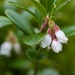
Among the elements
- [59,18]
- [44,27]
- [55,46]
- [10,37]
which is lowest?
[55,46]

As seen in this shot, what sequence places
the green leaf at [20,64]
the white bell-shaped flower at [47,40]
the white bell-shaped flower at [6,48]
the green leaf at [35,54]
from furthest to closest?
the green leaf at [20,64] < the white bell-shaped flower at [6,48] < the green leaf at [35,54] < the white bell-shaped flower at [47,40]

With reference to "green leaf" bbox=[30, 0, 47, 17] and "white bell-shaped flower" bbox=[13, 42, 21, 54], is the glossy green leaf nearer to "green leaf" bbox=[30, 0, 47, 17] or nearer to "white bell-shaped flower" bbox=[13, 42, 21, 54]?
"green leaf" bbox=[30, 0, 47, 17]

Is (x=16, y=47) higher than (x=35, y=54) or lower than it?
higher

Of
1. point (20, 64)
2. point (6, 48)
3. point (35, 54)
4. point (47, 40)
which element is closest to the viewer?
point (47, 40)

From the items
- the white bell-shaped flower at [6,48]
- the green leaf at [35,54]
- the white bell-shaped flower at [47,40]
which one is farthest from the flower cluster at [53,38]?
the white bell-shaped flower at [6,48]

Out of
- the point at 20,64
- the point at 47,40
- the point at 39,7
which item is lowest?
the point at 47,40

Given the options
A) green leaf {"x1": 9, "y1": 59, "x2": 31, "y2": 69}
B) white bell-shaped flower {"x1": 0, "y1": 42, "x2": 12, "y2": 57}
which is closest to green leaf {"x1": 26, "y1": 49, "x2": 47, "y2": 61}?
white bell-shaped flower {"x1": 0, "y1": 42, "x2": 12, "y2": 57}

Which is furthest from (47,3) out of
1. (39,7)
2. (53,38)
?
(53,38)

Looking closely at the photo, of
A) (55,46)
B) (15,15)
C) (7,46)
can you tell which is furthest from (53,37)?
(7,46)

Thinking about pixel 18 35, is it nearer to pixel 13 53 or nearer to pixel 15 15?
pixel 13 53

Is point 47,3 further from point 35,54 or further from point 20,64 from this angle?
point 20,64

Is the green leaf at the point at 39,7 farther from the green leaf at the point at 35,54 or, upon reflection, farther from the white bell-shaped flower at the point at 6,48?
the white bell-shaped flower at the point at 6,48
